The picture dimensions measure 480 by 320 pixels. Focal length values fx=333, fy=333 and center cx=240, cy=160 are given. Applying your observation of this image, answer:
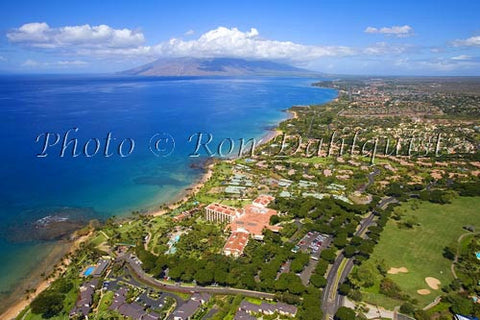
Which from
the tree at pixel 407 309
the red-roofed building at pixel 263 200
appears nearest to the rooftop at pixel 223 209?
the red-roofed building at pixel 263 200

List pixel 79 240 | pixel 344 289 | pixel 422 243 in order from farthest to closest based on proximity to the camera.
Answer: pixel 79 240 → pixel 422 243 → pixel 344 289

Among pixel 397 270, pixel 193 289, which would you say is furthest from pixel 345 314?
pixel 193 289

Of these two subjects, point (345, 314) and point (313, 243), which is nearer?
point (345, 314)

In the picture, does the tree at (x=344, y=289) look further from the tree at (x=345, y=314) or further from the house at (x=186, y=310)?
the house at (x=186, y=310)

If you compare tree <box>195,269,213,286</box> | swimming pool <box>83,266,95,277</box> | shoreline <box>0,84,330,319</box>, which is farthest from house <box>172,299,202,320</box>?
shoreline <box>0,84,330,319</box>

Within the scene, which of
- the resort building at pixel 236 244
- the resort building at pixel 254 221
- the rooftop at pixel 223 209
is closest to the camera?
the resort building at pixel 236 244

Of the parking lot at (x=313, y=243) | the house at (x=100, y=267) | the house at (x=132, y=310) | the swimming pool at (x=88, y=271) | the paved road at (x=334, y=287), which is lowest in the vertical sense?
the swimming pool at (x=88, y=271)

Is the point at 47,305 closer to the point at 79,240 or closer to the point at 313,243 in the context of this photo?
the point at 79,240
